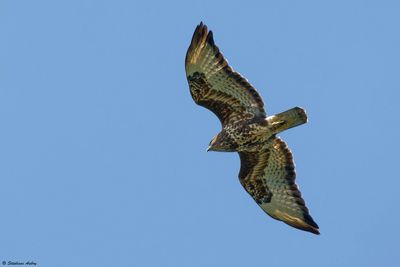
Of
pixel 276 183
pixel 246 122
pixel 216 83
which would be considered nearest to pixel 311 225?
pixel 276 183

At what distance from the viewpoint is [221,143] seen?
52.4 feet

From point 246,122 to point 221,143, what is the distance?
24.5 inches

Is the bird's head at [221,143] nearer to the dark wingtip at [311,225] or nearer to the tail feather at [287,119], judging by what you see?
the tail feather at [287,119]

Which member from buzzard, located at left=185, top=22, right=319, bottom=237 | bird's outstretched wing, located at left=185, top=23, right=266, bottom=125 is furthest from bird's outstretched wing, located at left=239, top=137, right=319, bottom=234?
bird's outstretched wing, located at left=185, top=23, right=266, bottom=125

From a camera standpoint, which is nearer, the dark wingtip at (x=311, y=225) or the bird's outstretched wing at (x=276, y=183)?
the dark wingtip at (x=311, y=225)

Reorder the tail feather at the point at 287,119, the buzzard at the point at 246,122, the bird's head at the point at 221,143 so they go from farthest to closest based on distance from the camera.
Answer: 1. the bird's head at the point at 221,143
2. the buzzard at the point at 246,122
3. the tail feather at the point at 287,119

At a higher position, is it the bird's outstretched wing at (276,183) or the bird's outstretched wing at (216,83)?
the bird's outstretched wing at (216,83)

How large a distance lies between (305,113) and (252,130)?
114cm

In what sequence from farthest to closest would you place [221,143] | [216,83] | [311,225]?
1. [311,225]
2. [221,143]
3. [216,83]

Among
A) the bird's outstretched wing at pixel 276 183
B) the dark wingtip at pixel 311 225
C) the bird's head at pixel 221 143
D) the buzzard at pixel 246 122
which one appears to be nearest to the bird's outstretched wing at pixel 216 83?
the buzzard at pixel 246 122

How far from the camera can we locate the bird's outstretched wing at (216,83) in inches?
617

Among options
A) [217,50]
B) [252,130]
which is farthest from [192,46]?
[252,130]

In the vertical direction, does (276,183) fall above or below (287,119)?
below

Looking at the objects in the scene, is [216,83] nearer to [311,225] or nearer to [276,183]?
[276,183]
